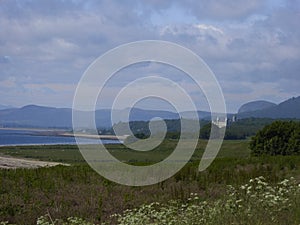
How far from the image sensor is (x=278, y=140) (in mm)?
24781

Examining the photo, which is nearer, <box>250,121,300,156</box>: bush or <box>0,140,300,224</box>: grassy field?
<box>0,140,300,224</box>: grassy field

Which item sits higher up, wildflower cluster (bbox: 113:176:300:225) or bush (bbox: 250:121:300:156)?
bush (bbox: 250:121:300:156)

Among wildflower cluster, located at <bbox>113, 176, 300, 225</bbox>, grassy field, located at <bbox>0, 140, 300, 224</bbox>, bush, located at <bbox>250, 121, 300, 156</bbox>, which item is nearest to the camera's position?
wildflower cluster, located at <bbox>113, 176, 300, 225</bbox>

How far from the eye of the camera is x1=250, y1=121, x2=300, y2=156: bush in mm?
24375

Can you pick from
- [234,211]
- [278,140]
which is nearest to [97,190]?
[234,211]

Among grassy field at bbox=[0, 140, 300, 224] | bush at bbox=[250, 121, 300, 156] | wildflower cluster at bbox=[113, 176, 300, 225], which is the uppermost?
bush at bbox=[250, 121, 300, 156]

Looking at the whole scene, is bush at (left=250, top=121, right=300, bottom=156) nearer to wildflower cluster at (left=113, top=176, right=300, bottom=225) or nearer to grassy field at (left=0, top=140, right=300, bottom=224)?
grassy field at (left=0, top=140, right=300, bottom=224)

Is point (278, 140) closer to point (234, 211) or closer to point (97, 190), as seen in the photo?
point (97, 190)

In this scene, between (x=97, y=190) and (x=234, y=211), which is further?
(x=97, y=190)

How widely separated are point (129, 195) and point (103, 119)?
2223 mm

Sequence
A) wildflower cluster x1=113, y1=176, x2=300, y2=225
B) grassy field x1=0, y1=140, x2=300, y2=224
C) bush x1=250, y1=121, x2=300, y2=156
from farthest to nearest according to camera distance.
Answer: bush x1=250, y1=121, x2=300, y2=156
grassy field x1=0, y1=140, x2=300, y2=224
wildflower cluster x1=113, y1=176, x2=300, y2=225

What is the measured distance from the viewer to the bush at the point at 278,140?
80.0 feet

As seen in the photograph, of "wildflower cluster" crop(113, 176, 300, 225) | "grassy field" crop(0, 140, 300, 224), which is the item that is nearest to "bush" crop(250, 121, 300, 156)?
"grassy field" crop(0, 140, 300, 224)

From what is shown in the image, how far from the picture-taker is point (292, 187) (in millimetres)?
7988
